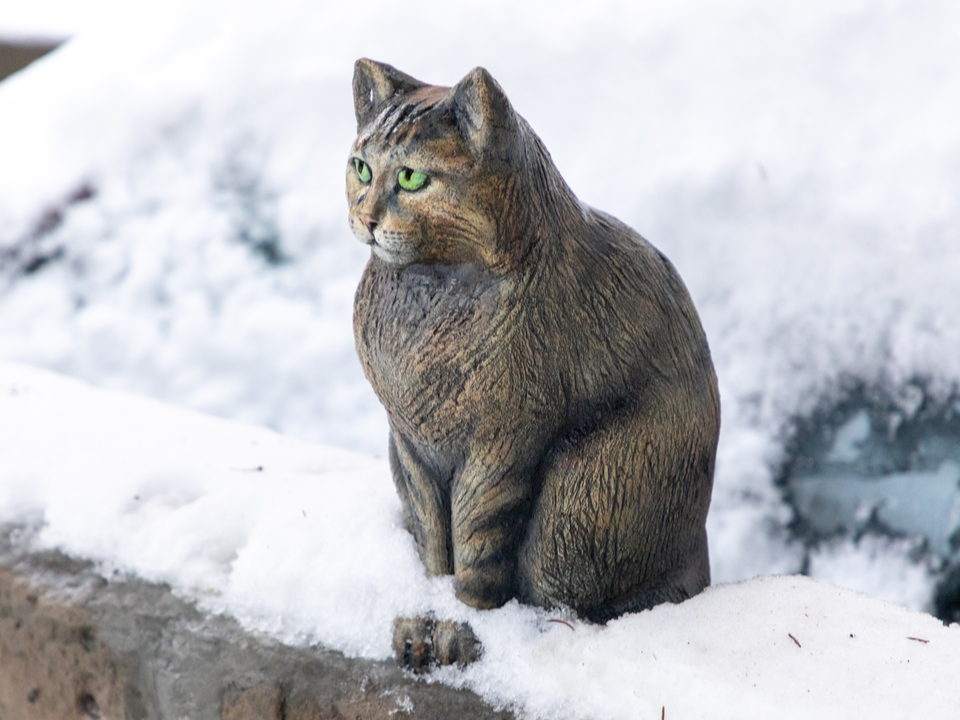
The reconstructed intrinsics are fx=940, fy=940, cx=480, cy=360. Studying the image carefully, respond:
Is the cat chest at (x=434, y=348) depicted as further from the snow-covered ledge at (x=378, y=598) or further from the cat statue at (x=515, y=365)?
the snow-covered ledge at (x=378, y=598)

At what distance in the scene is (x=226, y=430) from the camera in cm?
218

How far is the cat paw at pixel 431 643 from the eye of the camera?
1380 mm

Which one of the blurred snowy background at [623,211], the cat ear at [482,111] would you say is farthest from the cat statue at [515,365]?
the blurred snowy background at [623,211]

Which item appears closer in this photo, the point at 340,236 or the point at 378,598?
the point at 378,598

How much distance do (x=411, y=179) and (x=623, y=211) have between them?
147 centimetres

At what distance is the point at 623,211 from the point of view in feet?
8.45

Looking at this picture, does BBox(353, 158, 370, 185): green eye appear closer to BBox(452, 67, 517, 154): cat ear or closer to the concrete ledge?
BBox(452, 67, 517, 154): cat ear

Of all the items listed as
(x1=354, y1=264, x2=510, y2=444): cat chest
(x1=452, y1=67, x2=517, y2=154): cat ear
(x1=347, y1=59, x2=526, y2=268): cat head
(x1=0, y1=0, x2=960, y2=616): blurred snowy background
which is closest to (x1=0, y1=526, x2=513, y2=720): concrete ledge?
(x1=354, y1=264, x2=510, y2=444): cat chest

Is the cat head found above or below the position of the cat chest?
above

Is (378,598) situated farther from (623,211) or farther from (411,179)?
(623,211)

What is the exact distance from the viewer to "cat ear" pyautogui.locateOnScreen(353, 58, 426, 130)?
4.15ft

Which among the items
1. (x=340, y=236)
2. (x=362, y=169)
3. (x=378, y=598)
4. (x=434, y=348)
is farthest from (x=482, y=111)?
(x=340, y=236)

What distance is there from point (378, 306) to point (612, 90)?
1646mm

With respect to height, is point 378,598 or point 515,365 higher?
point 515,365
